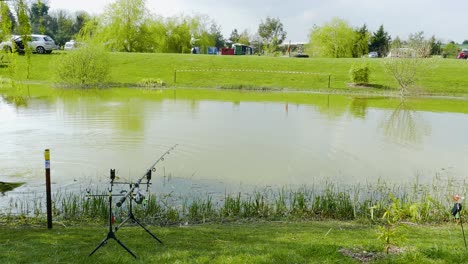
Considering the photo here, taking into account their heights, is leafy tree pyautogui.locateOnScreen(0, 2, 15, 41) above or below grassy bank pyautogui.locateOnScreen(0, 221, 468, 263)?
above

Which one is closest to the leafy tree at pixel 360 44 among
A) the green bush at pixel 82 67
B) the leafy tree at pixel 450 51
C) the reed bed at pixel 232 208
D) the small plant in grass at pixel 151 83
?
the leafy tree at pixel 450 51

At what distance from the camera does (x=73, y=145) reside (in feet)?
43.4

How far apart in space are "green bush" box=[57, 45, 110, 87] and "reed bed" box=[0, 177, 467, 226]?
2870 cm

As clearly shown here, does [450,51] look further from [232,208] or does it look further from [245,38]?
[232,208]

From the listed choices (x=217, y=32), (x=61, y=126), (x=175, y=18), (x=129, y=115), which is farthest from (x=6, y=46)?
(x=217, y=32)

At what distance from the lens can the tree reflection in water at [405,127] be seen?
16.6m

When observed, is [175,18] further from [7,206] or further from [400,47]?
[7,206]

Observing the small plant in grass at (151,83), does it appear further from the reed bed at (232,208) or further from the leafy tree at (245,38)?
the leafy tree at (245,38)

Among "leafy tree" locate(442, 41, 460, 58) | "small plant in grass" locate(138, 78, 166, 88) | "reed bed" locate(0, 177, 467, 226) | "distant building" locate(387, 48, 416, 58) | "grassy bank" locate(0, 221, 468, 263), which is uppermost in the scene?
"leafy tree" locate(442, 41, 460, 58)

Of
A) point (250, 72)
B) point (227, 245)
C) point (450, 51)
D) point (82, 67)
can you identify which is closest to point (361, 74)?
point (250, 72)

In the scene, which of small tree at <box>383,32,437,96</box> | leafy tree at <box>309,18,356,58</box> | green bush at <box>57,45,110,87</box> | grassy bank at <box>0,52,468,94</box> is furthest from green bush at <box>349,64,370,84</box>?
leafy tree at <box>309,18,356,58</box>

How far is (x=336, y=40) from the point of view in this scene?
6531 cm

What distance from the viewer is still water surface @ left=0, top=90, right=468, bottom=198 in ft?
34.3

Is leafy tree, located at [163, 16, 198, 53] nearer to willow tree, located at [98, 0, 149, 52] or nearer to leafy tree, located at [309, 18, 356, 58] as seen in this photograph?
willow tree, located at [98, 0, 149, 52]
